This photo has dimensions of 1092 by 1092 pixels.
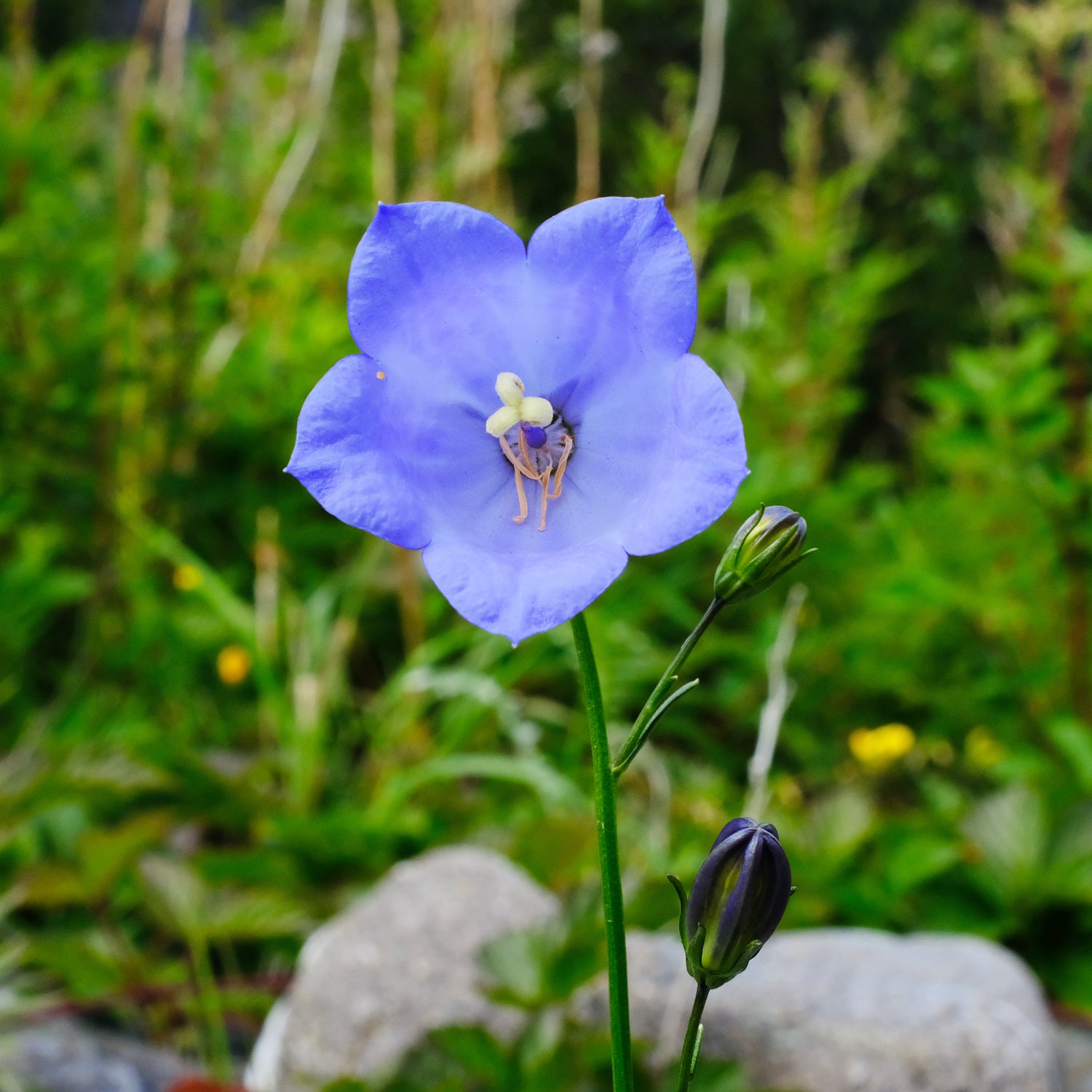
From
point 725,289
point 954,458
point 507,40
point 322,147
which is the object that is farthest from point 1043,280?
point 322,147

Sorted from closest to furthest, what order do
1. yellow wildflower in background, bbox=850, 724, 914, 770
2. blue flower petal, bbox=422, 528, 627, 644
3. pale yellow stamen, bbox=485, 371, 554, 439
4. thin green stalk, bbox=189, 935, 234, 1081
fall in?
blue flower petal, bbox=422, 528, 627, 644, pale yellow stamen, bbox=485, 371, 554, 439, thin green stalk, bbox=189, 935, 234, 1081, yellow wildflower in background, bbox=850, 724, 914, 770

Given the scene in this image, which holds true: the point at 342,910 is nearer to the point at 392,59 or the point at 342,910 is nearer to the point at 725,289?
the point at 392,59

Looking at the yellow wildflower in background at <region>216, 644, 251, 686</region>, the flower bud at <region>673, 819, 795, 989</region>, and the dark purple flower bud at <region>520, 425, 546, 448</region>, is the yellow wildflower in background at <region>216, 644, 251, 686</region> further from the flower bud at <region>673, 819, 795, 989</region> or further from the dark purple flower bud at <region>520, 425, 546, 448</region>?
the flower bud at <region>673, 819, 795, 989</region>

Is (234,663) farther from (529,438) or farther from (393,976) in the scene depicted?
(529,438)

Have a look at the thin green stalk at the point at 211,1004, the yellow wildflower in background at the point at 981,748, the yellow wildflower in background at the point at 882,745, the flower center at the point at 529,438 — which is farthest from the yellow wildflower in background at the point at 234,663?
the flower center at the point at 529,438

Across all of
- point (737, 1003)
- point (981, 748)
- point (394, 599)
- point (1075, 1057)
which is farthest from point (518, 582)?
point (394, 599)

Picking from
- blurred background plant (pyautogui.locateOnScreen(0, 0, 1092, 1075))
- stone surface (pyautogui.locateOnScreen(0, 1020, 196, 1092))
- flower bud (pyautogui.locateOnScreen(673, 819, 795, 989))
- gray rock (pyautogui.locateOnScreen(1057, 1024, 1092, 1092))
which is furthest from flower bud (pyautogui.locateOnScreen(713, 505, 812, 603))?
stone surface (pyautogui.locateOnScreen(0, 1020, 196, 1092))
